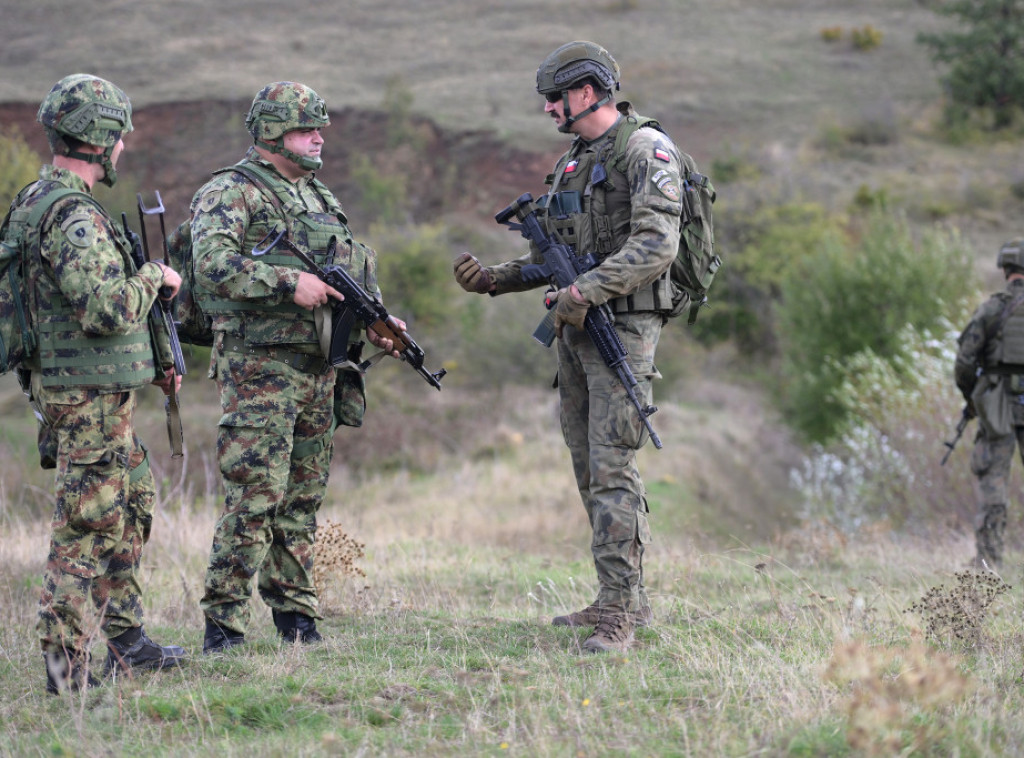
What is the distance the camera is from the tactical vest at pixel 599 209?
458cm

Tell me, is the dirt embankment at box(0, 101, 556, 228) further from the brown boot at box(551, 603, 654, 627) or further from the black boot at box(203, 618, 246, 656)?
the black boot at box(203, 618, 246, 656)

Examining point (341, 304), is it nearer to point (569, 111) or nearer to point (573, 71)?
point (569, 111)

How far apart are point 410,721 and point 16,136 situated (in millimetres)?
25998

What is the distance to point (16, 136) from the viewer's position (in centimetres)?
2552

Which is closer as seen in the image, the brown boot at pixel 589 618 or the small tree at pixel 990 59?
the brown boot at pixel 589 618

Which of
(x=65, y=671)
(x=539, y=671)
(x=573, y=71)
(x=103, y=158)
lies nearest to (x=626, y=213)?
(x=573, y=71)

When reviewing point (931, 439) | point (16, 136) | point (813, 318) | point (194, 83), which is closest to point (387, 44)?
point (194, 83)

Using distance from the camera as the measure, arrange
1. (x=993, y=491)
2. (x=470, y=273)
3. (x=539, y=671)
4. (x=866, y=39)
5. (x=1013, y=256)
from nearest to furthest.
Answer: (x=539, y=671) → (x=470, y=273) → (x=1013, y=256) → (x=993, y=491) → (x=866, y=39)

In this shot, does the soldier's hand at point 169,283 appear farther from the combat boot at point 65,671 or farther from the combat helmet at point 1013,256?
the combat helmet at point 1013,256

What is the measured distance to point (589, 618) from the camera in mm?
4879

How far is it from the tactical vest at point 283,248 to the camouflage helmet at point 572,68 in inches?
44.1

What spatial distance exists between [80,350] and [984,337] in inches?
259

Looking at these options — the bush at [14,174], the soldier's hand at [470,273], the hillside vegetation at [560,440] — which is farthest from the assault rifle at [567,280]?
the bush at [14,174]

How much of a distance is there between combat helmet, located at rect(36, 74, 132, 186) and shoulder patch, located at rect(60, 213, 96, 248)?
31 cm
